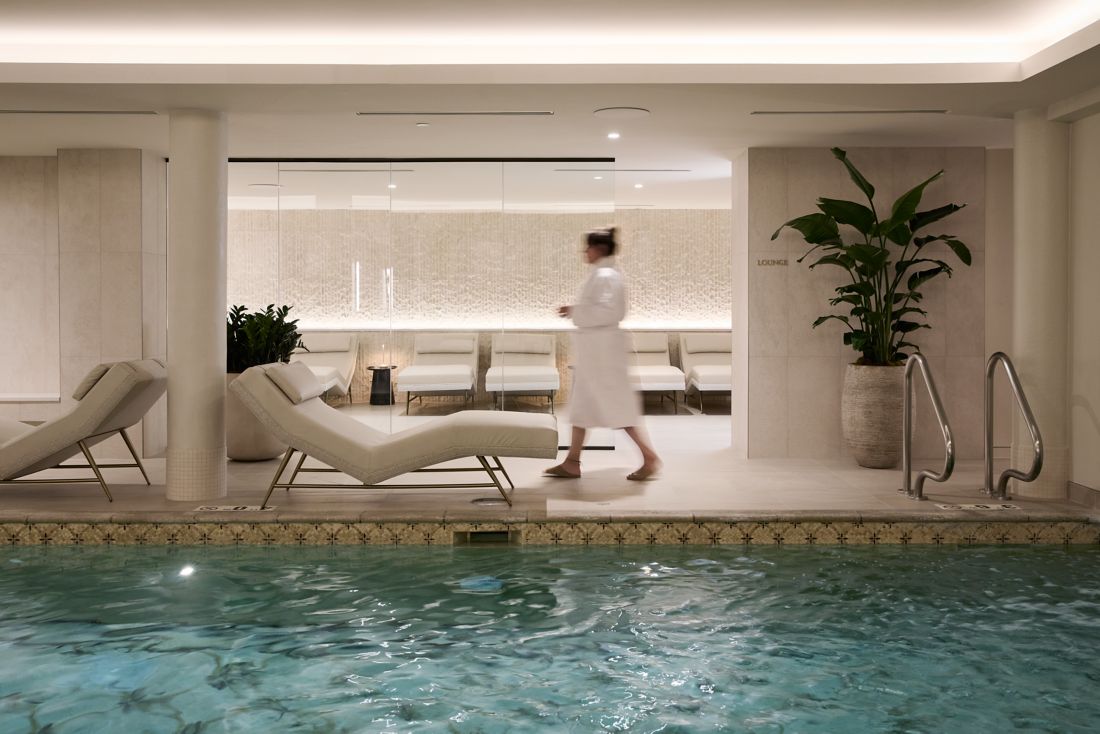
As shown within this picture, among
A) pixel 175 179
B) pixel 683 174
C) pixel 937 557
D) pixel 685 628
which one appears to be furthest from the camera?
pixel 683 174

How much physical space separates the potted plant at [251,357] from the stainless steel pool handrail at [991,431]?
5.21m

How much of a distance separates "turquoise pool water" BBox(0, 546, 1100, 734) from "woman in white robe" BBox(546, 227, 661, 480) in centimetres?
Result: 147

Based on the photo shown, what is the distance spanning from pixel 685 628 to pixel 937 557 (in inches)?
75.0

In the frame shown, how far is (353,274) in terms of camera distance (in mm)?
8445

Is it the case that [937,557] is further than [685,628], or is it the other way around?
[937,557]

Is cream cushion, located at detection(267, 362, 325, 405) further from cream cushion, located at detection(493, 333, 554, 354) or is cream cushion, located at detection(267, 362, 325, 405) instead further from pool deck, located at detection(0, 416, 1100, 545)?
cream cushion, located at detection(493, 333, 554, 354)

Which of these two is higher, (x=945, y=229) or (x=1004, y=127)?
(x=1004, y=127)

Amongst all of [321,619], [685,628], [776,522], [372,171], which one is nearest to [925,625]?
[685,628]

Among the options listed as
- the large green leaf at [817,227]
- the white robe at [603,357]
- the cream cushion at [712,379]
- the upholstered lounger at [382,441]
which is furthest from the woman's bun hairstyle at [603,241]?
the cream cushion at [712,379]

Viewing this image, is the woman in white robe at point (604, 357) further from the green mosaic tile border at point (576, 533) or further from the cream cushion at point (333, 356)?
the cream cushion at point (333, 356)

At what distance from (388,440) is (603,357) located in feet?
5.65

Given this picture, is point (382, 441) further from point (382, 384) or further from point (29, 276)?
point (29, 276)

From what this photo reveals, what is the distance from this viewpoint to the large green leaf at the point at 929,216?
766 cm

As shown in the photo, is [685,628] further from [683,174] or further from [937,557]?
[683,174]
